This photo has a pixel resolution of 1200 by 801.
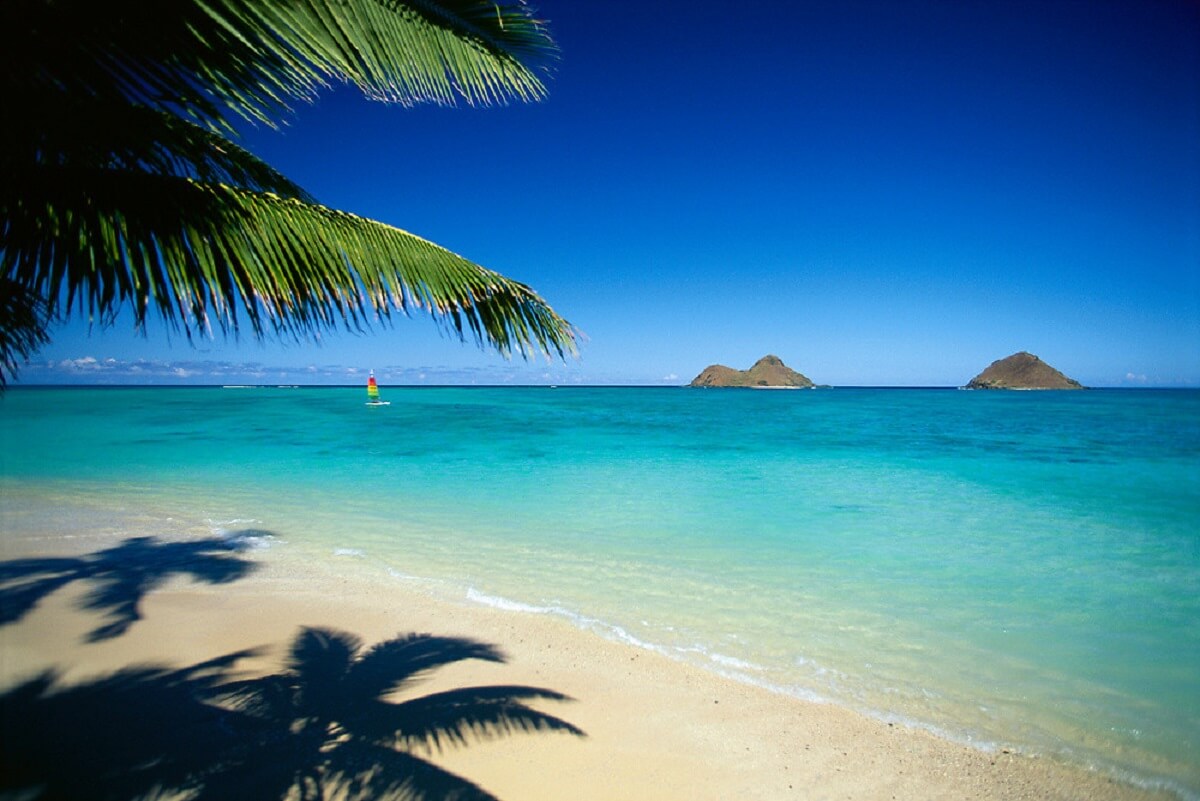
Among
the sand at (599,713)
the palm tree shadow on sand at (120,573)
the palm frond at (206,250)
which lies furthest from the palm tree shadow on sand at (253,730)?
the palm frond at (206,250)

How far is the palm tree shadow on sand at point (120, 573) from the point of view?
15.5 ft

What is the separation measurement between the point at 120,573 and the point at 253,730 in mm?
4086

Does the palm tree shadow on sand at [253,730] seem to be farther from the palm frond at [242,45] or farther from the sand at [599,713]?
the palm frond at [242,45]

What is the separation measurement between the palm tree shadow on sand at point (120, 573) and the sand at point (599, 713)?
0.13 m

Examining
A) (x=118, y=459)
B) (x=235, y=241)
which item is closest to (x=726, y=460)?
(x=235, y=241)

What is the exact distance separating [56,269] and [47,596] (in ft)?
17.5

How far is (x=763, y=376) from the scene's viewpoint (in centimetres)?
16425

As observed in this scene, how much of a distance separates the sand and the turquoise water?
32cm

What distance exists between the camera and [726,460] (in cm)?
1780

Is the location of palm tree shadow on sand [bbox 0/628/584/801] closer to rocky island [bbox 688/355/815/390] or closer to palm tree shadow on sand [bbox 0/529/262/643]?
palm tree shadow on sand [bbox 0/529/262/643]

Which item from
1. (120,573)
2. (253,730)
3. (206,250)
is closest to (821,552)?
(253,730)

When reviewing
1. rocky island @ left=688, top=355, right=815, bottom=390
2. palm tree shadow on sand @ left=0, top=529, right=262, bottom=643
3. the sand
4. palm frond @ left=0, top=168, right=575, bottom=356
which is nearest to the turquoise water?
the sand

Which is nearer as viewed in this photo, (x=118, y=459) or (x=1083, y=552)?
(x=1083, y=552)

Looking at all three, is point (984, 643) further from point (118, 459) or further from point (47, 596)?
point (118, 459)
